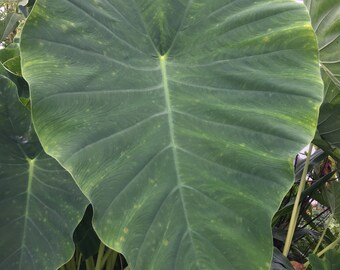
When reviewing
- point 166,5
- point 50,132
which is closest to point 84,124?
point 50,132

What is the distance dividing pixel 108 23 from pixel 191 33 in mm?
151

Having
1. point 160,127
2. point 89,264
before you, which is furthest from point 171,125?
point 89,264

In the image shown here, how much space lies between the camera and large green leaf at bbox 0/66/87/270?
32.9 inches

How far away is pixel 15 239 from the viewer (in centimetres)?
86

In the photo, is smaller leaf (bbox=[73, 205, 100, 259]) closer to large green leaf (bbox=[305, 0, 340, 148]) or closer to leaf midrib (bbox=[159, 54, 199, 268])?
leaf midrib (bbox=[159, 54, 199, 268])

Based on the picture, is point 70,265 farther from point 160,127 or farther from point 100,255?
point 160,127

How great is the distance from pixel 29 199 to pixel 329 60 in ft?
2.63

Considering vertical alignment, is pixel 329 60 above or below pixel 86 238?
above

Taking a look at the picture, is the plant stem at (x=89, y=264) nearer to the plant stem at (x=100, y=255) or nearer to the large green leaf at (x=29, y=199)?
the plant stem at (x=100, y=255)

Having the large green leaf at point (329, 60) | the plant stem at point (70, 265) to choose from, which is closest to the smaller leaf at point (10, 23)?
the plant stem at point (70, 265)

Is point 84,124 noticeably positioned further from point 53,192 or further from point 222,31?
point 222,31

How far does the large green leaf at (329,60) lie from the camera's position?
1.12 metres

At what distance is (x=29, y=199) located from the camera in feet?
2.91

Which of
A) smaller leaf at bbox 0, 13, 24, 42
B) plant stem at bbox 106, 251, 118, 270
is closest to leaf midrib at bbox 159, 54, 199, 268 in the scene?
plant stem at bbox 106, 251, 118, 270
